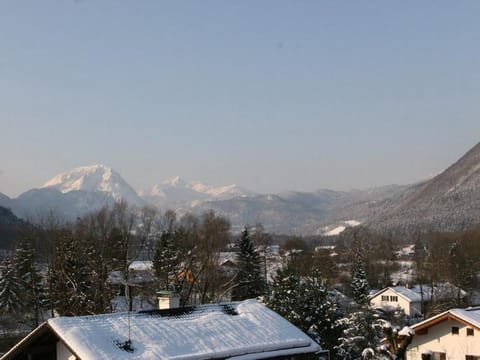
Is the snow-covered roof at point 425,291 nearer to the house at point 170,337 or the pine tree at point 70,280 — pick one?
the pine tree at point 70,280

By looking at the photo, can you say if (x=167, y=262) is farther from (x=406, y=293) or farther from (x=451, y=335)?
(x=406, y=293)

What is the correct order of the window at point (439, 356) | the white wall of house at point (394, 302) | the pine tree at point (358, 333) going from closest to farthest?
the window at point (439, 356) → the pine tree at point (358, 333) → the white wall of house at point (394, 302)

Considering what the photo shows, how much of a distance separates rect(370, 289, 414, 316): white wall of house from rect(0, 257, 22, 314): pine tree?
114ft

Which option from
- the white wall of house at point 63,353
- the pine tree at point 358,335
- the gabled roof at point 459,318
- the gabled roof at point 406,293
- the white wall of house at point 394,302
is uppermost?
the white wall of house at point 63,353

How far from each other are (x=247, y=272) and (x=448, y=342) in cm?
2843

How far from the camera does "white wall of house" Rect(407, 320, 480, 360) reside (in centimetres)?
2702

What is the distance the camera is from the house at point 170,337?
17.8 m

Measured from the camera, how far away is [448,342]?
91.2 feet

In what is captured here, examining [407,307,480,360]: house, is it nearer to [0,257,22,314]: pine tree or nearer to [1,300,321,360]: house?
[1,300,321,360]: house

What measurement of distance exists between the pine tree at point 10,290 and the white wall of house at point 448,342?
34.9 metres

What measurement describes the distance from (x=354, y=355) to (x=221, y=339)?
1579 cm

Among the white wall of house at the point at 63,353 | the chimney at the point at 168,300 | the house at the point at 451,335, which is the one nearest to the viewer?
the white wall of house at the point at 63,353

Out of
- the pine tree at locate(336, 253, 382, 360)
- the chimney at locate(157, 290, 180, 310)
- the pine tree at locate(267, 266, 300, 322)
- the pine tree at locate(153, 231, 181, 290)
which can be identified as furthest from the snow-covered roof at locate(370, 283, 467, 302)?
the chimney at locate(157, 290, 180, 310)

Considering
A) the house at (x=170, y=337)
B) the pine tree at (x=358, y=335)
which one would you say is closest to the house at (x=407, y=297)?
the pine tree at (x=358, y=335)
